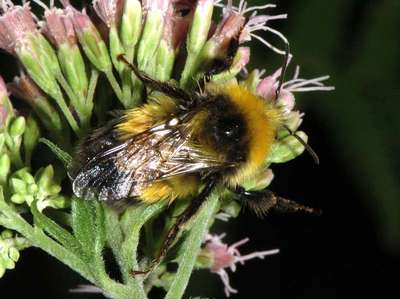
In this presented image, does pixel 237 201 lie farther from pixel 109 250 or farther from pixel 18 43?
pixel 18 43

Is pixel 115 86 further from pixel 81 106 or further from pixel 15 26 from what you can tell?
pixel 15 26

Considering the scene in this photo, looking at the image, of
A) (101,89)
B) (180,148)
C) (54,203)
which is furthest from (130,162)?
(101,89)

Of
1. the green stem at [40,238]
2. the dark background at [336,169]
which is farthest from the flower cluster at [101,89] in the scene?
the dark background at [336,169]

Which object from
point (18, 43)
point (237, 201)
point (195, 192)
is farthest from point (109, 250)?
point (18, 43)

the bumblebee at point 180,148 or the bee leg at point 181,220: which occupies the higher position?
the bumblebee at point 180,148

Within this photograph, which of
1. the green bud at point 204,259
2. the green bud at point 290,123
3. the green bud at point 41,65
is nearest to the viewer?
the green bud at point 41,65

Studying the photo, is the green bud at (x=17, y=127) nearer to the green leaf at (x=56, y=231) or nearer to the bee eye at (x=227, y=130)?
the green leaf at (x=56, y=231)
